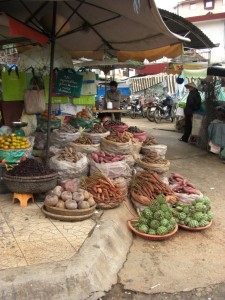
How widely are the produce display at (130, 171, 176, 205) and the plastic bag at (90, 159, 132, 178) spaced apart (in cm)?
27

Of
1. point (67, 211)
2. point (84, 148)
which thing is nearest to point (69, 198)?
point (67, 211)

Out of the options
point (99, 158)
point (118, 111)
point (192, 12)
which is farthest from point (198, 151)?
point (192, 12)

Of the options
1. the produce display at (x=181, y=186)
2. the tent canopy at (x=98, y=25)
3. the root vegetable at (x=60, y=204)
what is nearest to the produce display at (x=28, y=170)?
the root vegetable at (x=60, y=204)

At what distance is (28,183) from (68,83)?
11.5 ft

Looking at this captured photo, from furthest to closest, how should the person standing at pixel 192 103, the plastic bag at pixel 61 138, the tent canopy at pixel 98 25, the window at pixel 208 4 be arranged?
1. the window at pixel 208 4
2. the person standing at pixel 192 103
3. the plastic bag at pixel 61 138
4. the tent canopy at pixel 98 25

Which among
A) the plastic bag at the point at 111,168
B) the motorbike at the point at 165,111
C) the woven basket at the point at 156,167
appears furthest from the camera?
the motorbike at the point at 165,111

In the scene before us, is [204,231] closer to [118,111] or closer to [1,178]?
[1,178]

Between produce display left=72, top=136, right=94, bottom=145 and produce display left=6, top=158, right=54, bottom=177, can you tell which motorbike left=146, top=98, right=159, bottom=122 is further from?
produce display left=6, top=158, right=54, bottom=177

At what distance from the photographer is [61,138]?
636 centimetres

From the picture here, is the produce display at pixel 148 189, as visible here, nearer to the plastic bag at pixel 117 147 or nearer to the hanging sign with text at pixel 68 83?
the plastic bag at pixel 117 147

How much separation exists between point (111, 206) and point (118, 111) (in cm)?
755

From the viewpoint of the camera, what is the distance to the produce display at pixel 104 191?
4843mm

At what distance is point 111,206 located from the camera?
4863 millimetres

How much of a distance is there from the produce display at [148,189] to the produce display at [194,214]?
12.8 inches
